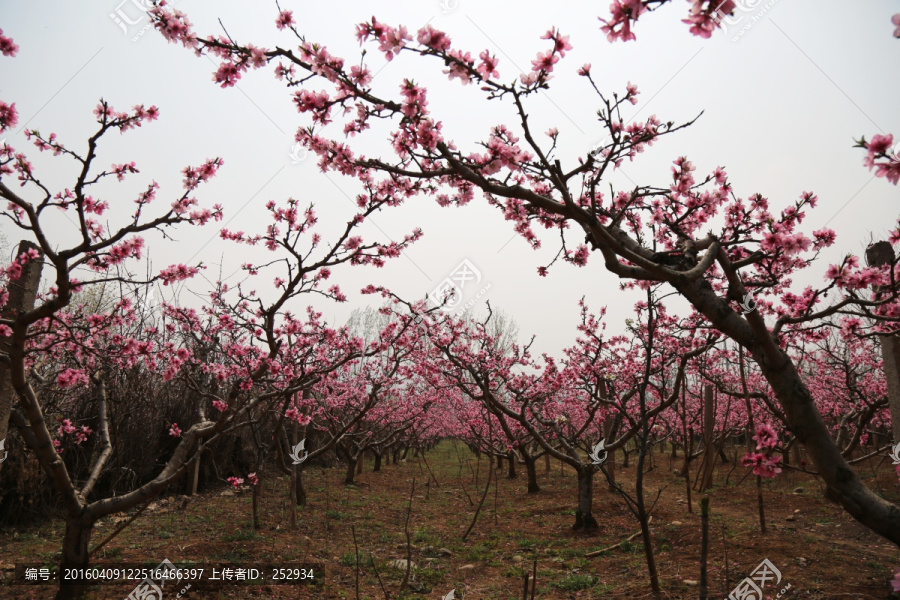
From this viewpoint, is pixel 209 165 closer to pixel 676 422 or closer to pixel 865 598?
pixel 865 598

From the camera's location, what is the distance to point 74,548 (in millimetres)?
3732

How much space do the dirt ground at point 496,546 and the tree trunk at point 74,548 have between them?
1.17 ft

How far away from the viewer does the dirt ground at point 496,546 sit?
15.0ft

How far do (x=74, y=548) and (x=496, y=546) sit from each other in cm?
488

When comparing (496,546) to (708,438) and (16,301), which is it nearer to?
(708,438)

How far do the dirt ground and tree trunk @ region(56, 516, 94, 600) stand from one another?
356mm

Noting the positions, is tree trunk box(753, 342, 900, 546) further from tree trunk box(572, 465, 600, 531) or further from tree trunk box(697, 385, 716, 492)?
tree trunk box(572, 465, 600, 531)

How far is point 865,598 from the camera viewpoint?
391 centimetres

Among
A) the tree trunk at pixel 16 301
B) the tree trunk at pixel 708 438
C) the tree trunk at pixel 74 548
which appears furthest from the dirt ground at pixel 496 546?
the tree trunk at pixel 16 301

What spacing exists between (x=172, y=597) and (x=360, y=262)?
143 inches

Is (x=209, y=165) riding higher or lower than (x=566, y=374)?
higher

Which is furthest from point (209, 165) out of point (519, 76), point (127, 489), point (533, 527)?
point (127, 489)

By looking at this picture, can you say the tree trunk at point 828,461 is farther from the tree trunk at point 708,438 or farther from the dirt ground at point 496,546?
the tree trunk at point 708,438

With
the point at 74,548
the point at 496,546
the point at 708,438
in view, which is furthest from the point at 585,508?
the point at 74,548
